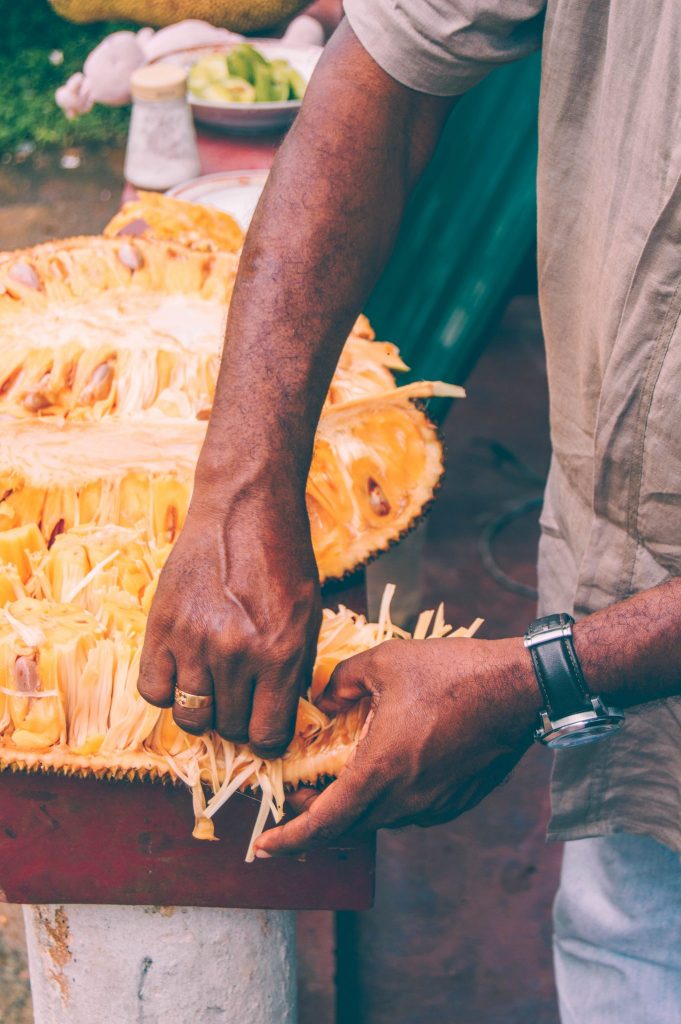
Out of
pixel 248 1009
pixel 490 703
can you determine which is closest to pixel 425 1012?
pixel 248 1009

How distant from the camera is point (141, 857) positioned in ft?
3.31

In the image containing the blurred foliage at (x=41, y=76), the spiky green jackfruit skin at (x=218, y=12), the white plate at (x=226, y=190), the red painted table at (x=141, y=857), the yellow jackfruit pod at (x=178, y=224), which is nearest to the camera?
the red painted table at (x=141, y=857)

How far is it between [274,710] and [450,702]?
0.16 m

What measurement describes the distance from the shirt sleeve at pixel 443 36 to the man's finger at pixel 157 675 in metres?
0.61

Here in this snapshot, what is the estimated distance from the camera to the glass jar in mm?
2090

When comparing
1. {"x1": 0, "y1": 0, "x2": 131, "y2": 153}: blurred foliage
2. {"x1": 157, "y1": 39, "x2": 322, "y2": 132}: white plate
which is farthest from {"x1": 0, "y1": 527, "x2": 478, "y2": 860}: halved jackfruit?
{"x1": 0, "y1": 0, "x2": 131, "y2": 153}: blurred foliage

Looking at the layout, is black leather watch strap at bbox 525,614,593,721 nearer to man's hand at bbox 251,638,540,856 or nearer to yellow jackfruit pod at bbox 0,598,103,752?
man's hand at bbox 251,638,540,856

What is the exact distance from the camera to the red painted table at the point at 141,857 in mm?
978

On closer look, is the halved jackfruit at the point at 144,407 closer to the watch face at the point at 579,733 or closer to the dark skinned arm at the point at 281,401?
the dark skinned arm at the point at 281,401

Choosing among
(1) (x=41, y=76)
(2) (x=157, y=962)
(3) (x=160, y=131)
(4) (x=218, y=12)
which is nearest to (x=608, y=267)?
(2) (x=157, y=962)

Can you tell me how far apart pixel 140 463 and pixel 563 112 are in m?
0.64

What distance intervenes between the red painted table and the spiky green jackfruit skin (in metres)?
3.92

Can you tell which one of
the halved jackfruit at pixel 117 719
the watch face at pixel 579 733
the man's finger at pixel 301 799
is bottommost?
the man's finger at pixel 301 799

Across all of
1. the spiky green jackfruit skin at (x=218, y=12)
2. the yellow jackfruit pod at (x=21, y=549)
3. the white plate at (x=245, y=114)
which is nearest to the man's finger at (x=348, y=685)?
the yellow jackfruit pod at (x=21, y=549)
